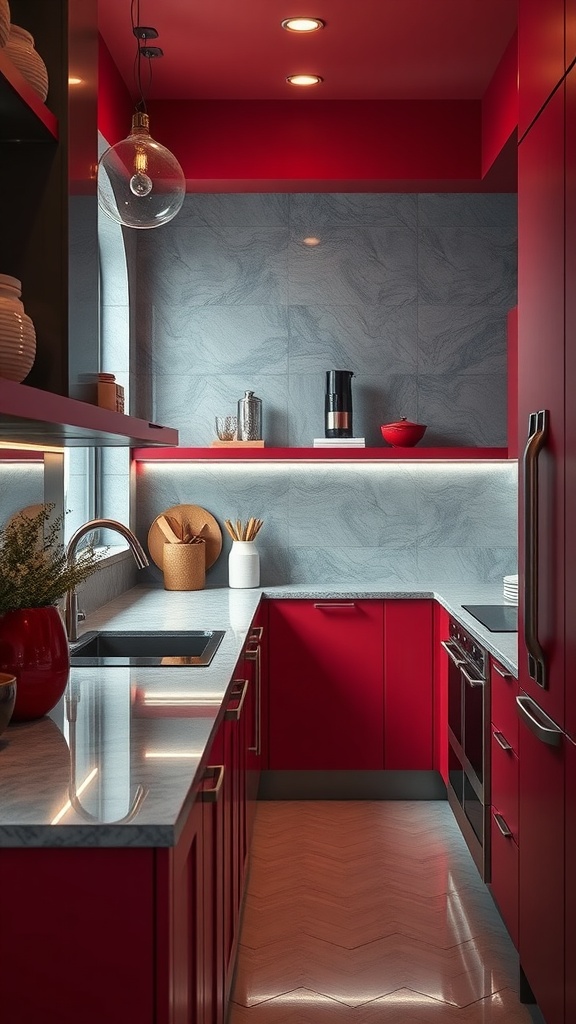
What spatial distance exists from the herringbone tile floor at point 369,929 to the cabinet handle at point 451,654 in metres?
0.74

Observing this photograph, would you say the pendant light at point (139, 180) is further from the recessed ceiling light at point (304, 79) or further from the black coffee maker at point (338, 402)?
the black coffee maker at point (338, 402)

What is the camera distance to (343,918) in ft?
10.8

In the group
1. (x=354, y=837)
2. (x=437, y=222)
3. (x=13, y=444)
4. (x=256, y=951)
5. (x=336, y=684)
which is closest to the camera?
(x=13, y=444)

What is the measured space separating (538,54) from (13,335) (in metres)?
1.47

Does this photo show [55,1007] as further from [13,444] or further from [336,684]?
[336,684]

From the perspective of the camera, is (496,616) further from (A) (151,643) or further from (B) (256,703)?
(A) (151,643)

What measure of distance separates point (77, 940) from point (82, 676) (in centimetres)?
118

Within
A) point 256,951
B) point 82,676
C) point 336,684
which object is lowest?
point 256,951

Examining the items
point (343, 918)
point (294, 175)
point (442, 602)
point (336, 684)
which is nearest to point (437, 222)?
point (294, 175)

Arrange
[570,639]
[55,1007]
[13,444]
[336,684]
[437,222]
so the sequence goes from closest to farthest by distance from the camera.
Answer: [55,1007] → [570,639] → [13,444] → [336,684] → [437,222]

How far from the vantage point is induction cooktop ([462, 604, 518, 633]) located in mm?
3393

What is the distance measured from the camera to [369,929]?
3.22 metres

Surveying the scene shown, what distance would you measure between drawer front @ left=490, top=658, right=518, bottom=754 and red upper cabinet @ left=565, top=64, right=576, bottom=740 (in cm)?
66

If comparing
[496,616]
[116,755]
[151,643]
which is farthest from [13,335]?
[496,616]
